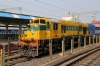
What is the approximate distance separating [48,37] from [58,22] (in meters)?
2.10

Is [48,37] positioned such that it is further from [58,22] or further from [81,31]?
[81,31]

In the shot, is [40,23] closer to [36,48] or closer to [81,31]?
[36,48]

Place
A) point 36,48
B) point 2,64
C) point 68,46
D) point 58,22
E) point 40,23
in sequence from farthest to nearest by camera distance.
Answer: point 68,46 → point 58,22 → point 40,23 → point 36,48 → point 2,64

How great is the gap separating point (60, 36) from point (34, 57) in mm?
4321

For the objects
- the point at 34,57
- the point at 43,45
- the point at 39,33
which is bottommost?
the point at 34,57

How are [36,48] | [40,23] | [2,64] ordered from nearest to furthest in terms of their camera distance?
[2,64] → [36,48] → [40,23]

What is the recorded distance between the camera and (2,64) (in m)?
7.52

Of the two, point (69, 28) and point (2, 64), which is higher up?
point (69, 28)

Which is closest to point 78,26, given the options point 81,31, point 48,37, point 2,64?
point 81,31

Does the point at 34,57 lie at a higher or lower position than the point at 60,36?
lower

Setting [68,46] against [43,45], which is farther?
[68,46]

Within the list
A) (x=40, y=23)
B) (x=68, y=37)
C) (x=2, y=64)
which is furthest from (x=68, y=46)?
(x=2, y=64)

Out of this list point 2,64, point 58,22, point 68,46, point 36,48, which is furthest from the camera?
point 68,46

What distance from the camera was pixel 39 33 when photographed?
48.8 ft
